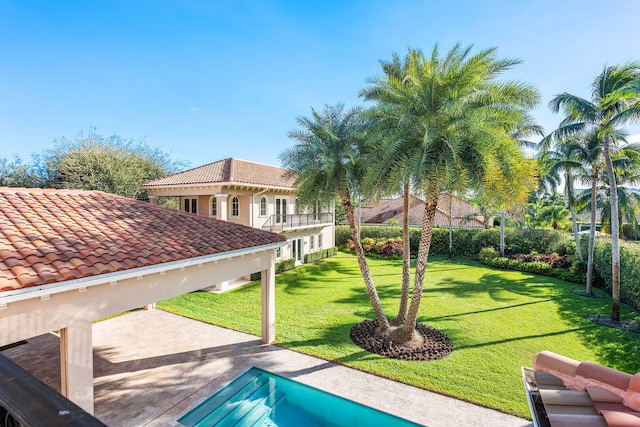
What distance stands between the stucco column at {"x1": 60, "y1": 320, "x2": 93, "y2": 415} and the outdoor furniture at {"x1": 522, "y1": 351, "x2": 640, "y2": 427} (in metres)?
9.49

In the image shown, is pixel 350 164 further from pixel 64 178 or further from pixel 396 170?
pixel 64 178

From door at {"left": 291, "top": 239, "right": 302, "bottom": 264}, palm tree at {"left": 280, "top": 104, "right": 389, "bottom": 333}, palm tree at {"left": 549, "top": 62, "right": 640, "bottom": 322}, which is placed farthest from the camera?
door at {"left": 291, "top": 239, "right": 302, "bottom": 264}

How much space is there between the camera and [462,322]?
45.3ft

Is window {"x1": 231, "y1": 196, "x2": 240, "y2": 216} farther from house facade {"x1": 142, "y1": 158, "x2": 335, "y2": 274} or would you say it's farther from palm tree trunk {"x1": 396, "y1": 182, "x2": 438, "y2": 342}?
palm tree trunk {"x1": 396, "y1": 182, "x2": 438, "y2": 342}

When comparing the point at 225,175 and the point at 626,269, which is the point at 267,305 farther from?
the point at 626,269

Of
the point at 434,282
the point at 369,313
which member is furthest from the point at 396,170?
the point at 434,282

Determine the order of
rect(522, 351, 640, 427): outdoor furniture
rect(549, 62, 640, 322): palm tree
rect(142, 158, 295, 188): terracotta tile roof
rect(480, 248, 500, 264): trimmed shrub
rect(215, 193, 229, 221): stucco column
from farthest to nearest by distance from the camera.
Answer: rect(480, 248, 500, 264): trimmed shrub, rect(142, 158, 295, 188): terracotta tile roof, rect(215, 193, 229, 221): stucco column, rect(549, 62, 640, 322): palm tree, rect(522, 351, 640, 427): outdoor furniture

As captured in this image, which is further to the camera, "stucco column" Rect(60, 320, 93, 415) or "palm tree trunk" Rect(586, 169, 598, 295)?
"palm tree trunk" Rect(586, 169, 598, 295)

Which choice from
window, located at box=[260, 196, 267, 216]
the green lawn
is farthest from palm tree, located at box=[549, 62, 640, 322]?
window, located at box=[260, 196, 267, 216]

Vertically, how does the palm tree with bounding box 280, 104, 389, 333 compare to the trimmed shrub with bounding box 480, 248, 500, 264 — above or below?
above

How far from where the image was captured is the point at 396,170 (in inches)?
402

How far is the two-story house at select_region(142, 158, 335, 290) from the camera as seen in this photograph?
19.6 metres

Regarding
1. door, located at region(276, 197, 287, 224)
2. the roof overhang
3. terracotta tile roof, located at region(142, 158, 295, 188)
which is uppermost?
terracotta tile roof, located at region(142, 158, 295, 188)

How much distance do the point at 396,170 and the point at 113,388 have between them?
10.7m
